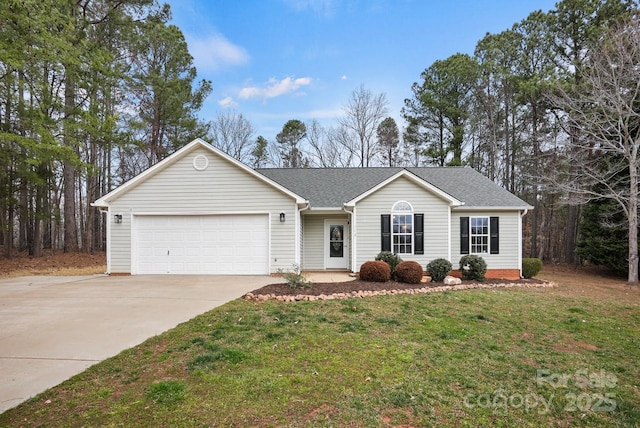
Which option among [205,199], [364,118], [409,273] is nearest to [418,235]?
[409,273]

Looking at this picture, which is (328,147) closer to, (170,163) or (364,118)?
(364,118)

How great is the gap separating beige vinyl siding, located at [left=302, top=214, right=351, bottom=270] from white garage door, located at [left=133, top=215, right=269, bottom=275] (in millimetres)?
2353

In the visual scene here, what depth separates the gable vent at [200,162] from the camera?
12.0 metres

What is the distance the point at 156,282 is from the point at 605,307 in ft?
41.3

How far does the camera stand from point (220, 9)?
1443 centimetres

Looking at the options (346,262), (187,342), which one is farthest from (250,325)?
(346,262)

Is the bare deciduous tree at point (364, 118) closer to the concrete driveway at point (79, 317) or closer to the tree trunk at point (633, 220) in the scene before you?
the tree trunk at point (633, 220)

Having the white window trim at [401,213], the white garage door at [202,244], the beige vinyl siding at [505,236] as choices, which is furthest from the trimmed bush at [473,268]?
the white garage door at [202,244]

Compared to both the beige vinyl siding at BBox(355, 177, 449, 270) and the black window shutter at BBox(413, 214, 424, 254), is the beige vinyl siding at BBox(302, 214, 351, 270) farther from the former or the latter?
the black window shutter at BBox(413, 214, 424, 254)

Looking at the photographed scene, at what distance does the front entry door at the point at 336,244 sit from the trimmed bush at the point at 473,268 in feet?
15.1

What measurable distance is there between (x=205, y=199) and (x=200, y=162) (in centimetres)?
142

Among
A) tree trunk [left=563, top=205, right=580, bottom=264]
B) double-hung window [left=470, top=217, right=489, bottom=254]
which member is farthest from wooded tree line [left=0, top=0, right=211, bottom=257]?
tree trunk [left=563, top=205, right=580, bottom=264]

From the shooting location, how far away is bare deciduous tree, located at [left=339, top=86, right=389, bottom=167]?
2538 cm

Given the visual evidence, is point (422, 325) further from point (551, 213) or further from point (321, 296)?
point (551, 213)
